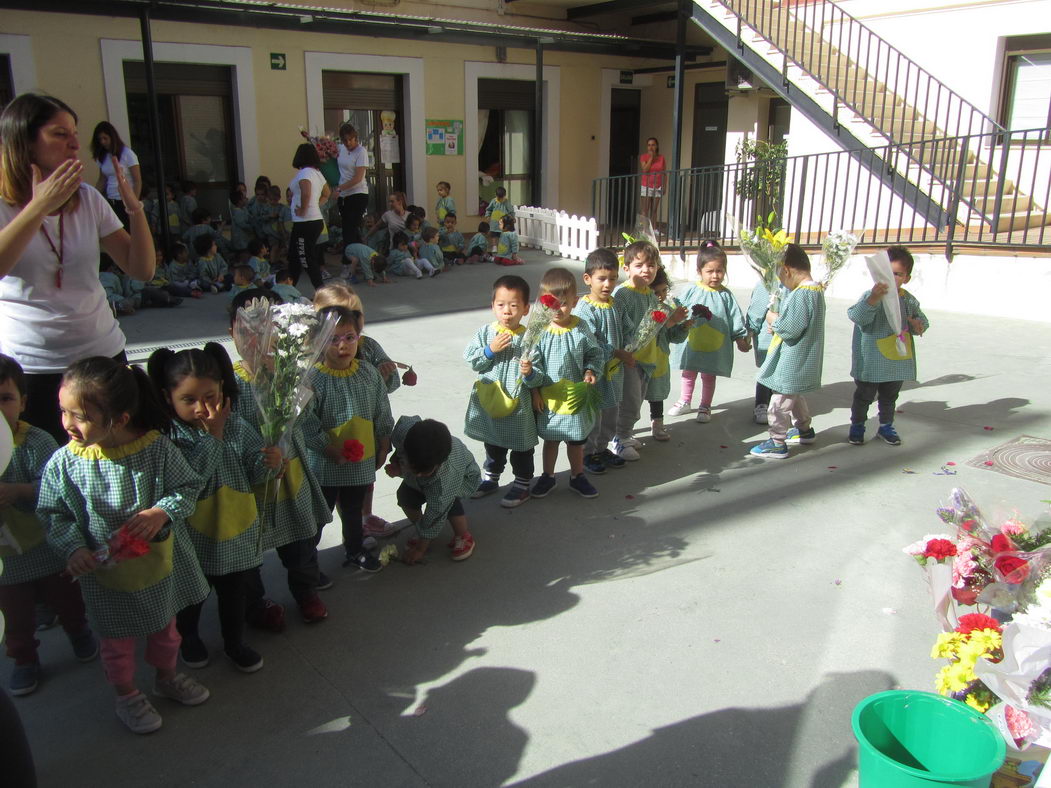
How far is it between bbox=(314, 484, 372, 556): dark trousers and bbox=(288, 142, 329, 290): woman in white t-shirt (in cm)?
626

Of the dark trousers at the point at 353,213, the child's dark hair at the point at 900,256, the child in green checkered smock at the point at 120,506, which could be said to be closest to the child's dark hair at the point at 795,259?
the child's dark hair at the point at 900,256

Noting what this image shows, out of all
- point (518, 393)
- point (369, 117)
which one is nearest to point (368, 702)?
point (518, 393)

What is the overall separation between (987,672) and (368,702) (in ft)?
6.18

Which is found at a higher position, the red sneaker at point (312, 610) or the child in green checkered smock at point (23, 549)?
the child in green checkered smock at point (23, 549)

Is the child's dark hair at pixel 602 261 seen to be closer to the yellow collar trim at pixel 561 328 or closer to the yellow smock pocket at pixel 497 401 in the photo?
the yellow collar trim at pixel 561 328

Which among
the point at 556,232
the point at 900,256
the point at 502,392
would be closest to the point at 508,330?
the point at 502,392

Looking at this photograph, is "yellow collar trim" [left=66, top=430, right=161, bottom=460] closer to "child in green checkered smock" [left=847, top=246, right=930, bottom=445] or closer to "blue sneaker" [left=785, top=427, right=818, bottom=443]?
"blue sneaker" [left=785, top=427, right=818, bottom=443]

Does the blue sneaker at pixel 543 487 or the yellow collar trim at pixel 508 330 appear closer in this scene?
the yellow collar trim at pixel 508 330

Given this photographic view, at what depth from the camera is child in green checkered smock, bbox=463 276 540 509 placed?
13.4ft

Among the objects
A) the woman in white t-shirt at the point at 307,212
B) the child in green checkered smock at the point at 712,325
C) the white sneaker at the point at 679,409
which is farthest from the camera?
the woman in white t-shirt at the point at 307,212

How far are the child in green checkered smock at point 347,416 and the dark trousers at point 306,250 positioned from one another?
6.31m

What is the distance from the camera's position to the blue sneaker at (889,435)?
5.32 meters

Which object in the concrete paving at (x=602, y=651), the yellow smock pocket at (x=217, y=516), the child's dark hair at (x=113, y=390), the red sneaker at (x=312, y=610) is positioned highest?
the child's dark hair at (x=113, y=390)

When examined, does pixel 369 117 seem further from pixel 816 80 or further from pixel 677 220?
pixel 816 80
